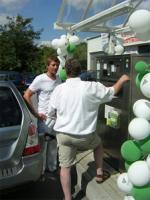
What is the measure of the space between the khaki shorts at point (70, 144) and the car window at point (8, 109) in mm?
607

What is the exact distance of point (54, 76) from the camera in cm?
559

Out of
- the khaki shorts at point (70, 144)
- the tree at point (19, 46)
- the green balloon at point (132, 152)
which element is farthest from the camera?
the tree at point (19, 46)

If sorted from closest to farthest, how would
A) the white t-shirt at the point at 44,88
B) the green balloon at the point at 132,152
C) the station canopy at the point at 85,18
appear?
the green balloon at the point at 132,152, the white t-shirt at the point at 44,88, the station canopy at the point at 85,18

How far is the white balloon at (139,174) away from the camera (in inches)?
123

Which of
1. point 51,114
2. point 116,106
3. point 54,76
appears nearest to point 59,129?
point 51,114

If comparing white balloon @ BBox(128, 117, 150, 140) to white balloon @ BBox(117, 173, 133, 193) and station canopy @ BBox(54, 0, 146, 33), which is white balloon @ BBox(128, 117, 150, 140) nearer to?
white balloon @ BBox(117, 173, 133, 193)

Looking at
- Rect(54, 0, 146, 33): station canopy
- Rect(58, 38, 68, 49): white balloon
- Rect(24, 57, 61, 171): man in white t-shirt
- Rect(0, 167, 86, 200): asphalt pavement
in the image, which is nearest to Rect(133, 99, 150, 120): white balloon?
Rect(0, 167, 86, 200): asphalt pavement

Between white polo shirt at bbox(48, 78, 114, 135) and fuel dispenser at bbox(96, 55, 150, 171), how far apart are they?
553 mm

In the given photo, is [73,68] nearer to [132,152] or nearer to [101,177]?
[132,152]

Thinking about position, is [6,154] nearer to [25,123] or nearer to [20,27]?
[25,123]

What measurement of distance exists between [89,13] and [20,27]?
92.2ft

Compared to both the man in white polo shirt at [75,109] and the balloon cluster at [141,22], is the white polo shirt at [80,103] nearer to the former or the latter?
the man in white polo shirt at [75,109]

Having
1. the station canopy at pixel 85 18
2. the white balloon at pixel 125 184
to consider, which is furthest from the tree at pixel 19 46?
the white balloon at pixel 125 184

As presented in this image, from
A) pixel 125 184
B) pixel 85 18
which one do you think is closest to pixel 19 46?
pixel 85 18
